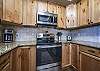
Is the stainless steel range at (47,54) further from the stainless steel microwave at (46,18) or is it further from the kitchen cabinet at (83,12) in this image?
the kitchen cabinet at (83,12)

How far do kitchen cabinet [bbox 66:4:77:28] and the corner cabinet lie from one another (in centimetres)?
160

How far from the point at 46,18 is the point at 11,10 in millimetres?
1168

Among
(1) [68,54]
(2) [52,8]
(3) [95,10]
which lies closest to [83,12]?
(3) [95,10]

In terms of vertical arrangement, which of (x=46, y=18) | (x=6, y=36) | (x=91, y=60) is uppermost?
(x=46, y=18)

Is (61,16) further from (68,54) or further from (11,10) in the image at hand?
(11,10)

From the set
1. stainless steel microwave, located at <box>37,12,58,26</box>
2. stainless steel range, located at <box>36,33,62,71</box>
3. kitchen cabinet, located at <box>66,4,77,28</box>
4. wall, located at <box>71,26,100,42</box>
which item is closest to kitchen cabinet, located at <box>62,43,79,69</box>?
stainless steel range, located at <box>36,33,62,71</box>

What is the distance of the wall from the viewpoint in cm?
291

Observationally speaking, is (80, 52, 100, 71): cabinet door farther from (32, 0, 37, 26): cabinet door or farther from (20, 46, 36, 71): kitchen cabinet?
(32, 0, 37, 26): cabinet door

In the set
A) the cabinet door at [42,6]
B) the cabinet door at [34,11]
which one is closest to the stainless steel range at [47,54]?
the cabinet door at [34,11]

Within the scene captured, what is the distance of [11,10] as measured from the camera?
7.42 feet

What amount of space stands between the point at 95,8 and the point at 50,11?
1.37m

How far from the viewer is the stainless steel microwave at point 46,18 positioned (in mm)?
3078

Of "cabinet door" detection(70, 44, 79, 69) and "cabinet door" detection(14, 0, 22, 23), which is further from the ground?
Answer: "cabinet door" detection(14, 0, 22, 23)

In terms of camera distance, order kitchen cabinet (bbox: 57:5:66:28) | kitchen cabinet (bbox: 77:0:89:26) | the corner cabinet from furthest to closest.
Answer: kitchen cabinet (bbox: 57:5:66:28) → kitchen cabinet (bbox: 77:0:89:26) → the corner cabinet
